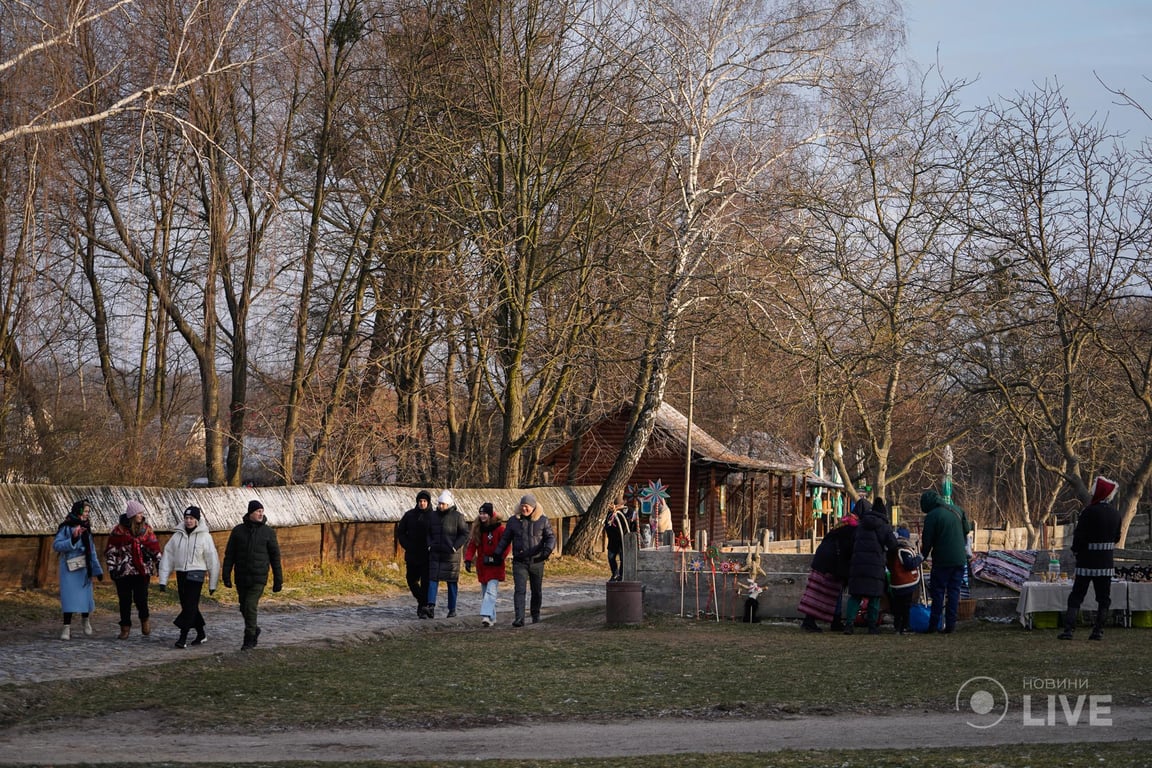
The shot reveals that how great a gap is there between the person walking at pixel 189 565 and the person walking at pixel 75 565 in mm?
1121

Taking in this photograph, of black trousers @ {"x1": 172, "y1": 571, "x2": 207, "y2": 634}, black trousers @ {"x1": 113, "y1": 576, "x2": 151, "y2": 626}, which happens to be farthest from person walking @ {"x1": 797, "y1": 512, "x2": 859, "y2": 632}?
black trousers @ {"x1": 113, "y1": 576, "x2": 151, "y2": 626}

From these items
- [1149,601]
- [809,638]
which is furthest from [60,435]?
[1149,601]

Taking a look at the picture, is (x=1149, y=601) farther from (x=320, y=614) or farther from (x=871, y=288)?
(x=320, y=614)

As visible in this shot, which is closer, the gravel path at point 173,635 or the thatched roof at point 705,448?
the gravel path at point 173,635

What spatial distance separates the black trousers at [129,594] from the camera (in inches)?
632

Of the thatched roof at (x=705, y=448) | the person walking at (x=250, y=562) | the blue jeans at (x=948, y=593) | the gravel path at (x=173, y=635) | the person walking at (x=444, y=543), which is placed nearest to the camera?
the gravel path at (x=173, y=635)

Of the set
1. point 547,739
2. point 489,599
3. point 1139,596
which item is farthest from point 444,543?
point 1139,596

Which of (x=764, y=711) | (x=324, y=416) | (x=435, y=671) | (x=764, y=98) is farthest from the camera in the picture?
(x=324, y=416)

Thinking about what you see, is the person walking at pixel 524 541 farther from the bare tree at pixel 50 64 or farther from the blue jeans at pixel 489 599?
the bare tree at pixel 50 64

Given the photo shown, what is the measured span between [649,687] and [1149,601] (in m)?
8.08

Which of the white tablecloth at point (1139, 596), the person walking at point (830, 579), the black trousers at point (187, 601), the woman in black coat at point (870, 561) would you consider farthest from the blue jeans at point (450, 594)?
the white tablecloth at point (1139, 596)

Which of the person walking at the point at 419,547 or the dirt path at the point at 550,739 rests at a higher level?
the person walking at the point at 419,547

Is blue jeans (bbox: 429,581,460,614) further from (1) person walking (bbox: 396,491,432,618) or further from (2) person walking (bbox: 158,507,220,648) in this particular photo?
(2) person walking (bbox: 158,507,220,648)

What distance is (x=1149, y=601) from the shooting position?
55.0 ft
